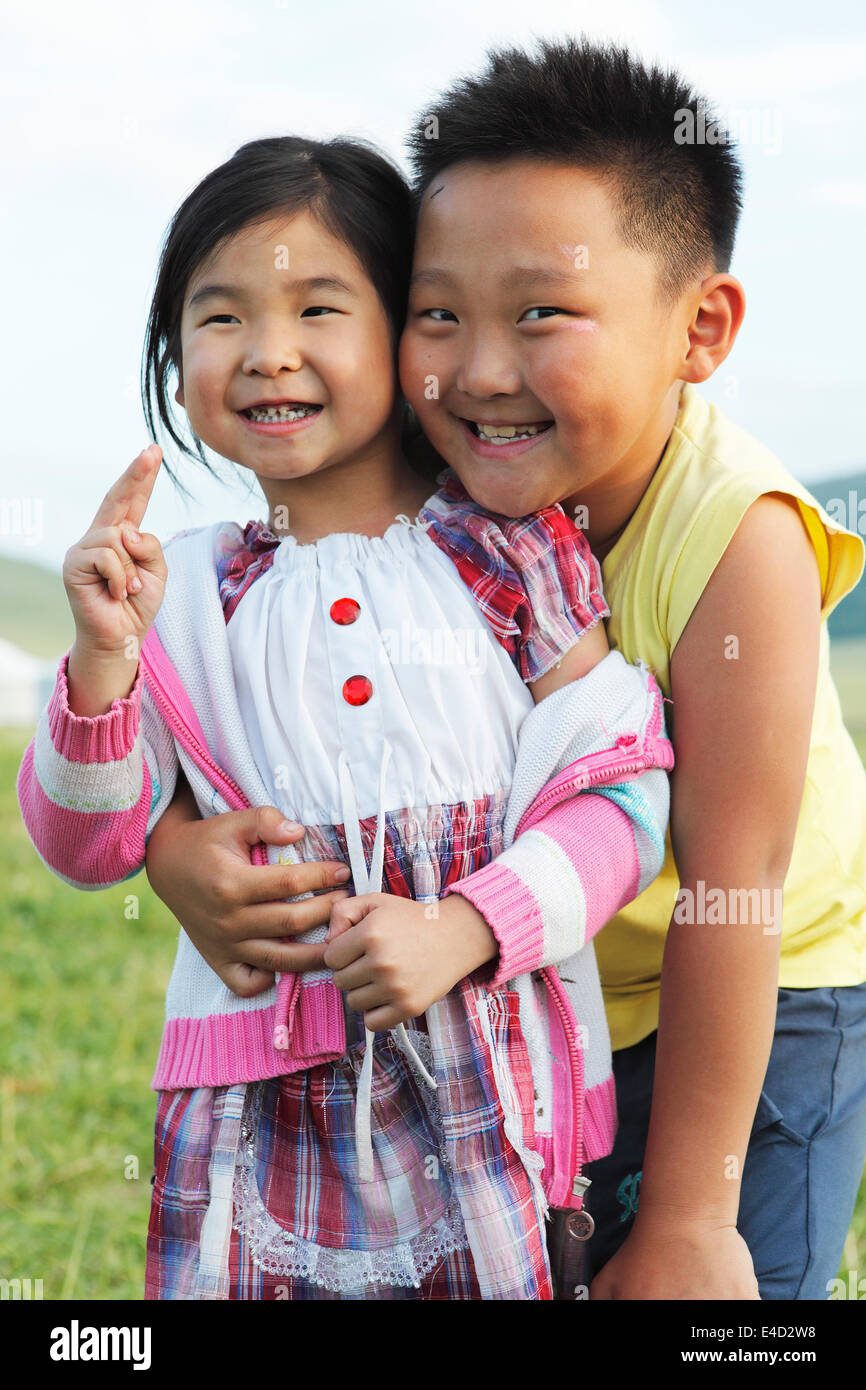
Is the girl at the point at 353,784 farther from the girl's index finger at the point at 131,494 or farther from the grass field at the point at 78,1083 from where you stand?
the grass field at the point at 78,1083

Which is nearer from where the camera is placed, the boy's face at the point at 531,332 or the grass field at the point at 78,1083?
the boy's face at the point at 531,332

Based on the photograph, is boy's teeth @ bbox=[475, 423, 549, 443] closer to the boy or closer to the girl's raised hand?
the boy

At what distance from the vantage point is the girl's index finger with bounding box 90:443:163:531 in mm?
1640

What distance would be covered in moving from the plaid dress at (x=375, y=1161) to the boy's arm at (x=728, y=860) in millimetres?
209

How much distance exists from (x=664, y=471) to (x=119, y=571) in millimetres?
787

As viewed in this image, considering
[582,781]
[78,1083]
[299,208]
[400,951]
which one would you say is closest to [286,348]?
[299,208]

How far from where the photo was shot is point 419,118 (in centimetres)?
187

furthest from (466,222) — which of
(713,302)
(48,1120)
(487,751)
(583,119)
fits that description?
(48,1120)

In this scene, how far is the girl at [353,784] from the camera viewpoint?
164 centimetres

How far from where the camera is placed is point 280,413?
1.79 metres

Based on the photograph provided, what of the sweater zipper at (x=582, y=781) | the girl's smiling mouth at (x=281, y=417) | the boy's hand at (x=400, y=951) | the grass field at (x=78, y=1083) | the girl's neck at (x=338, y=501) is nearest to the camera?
the boy's hand at (x=400, y=951)

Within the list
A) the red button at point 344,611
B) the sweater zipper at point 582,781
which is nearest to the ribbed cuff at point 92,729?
the red button at point 344,611

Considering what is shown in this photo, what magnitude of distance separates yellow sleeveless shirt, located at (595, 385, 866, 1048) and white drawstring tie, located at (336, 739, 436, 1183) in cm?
43
